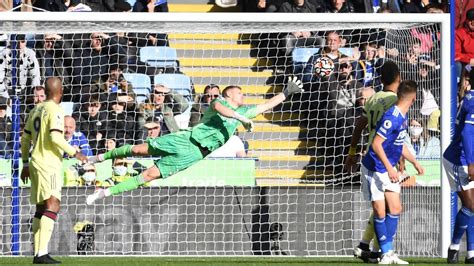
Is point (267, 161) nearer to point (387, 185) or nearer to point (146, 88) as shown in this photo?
point (146, 88)

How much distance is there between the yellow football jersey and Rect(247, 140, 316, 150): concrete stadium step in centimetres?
426

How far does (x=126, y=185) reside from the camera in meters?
12.7

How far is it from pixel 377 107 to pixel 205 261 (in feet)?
8.63

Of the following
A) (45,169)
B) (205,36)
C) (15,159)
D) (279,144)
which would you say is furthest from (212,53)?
(45,169)

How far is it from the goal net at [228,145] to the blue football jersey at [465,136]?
2.28m

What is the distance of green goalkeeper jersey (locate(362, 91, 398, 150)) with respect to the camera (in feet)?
38.1

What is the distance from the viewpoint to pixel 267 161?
50.5 feet

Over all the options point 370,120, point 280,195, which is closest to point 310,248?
point 280,195

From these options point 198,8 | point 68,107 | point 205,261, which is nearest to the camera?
point 205,261

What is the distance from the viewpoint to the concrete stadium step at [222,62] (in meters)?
15.8

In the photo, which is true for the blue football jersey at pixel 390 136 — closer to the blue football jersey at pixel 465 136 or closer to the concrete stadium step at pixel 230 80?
the blue football jersey at pixel 465 136

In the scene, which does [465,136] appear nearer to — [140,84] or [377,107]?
[377,107]

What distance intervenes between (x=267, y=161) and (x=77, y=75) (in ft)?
8.90

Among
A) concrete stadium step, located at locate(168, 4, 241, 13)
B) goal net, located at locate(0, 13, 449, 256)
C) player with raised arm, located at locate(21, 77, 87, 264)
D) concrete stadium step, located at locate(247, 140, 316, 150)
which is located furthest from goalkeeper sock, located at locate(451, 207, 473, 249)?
concrete stadium step, located at locate(168, 4, 241, 13)
